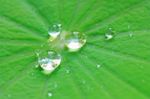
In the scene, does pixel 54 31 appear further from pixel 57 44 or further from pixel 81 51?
pixel 81 51

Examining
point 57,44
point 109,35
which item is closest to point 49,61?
point 57,44

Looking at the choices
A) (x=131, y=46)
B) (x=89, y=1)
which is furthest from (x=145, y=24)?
(x=89, y=1)

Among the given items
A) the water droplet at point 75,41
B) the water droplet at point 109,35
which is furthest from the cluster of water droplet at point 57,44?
the water droplet at point 109,35

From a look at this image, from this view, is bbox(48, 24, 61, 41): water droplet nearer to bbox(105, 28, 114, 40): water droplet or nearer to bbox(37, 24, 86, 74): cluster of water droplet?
bbox(37, 24, 86, 74): cluster of water droplet

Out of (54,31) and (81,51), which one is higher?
(54,31)

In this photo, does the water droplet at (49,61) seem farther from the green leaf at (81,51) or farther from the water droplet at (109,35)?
the water droplet at (109,35)

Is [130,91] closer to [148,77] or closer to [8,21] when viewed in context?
[148,77]
